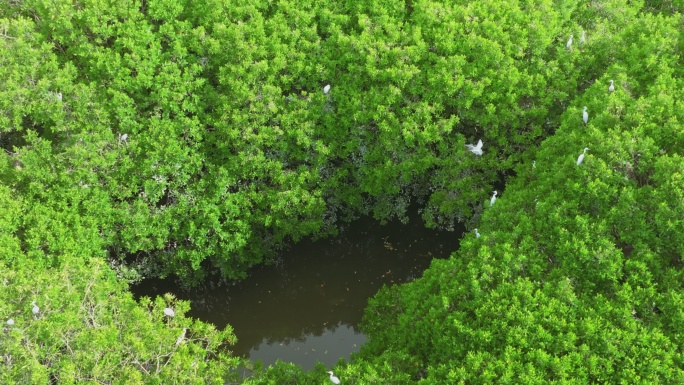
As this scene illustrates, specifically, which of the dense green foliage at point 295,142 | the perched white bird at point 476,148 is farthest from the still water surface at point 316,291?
the perched white bird at point 476,148

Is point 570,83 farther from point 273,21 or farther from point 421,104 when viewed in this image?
point 273,21

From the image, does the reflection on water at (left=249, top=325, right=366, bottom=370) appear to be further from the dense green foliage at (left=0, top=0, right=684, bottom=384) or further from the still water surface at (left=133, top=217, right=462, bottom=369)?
the dense green foliage at (left=0, top=0, right=684, bottom=384)

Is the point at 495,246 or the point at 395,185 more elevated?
the point at 395,185

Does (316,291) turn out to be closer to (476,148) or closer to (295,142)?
(295,142)

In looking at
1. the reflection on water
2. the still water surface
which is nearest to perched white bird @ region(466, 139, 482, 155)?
→ the still water surface

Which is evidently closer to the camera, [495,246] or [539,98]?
[495,246]

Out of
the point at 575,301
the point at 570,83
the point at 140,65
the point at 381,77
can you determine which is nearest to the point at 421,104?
the point at 381,77

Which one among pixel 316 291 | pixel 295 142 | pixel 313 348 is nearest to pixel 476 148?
pixel 295 142
